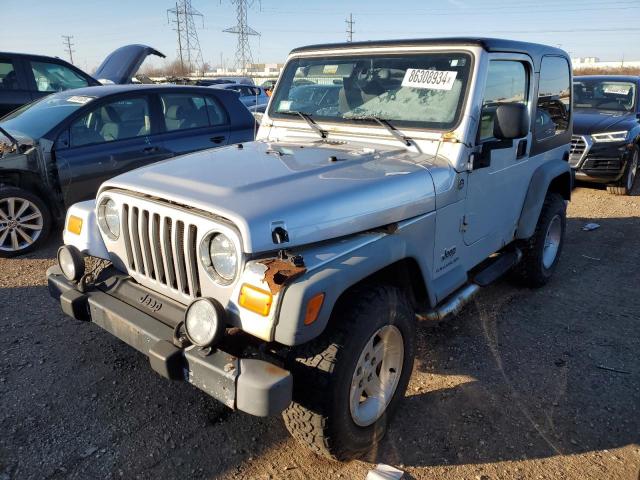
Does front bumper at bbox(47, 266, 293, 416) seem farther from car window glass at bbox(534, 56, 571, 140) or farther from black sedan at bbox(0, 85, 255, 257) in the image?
black sedan at bbox(0, 85, 255, 257)

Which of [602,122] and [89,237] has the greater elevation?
[89,237]

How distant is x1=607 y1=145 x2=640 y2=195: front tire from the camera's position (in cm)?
827

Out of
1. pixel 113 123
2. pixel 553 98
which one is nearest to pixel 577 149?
pixel 553 98

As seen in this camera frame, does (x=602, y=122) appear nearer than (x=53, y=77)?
Yes

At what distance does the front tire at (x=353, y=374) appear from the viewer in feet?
7.35

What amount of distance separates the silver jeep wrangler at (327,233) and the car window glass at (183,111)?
249 cm

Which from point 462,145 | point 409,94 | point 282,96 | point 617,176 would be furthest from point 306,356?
point 617,176

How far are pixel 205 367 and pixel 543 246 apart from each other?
339 centimetres

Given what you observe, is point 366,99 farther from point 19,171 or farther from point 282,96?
point 19,171

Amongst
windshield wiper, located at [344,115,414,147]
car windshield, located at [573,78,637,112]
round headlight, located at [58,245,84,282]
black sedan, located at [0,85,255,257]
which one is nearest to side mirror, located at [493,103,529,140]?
windshield wiper, located at [344,115,414,147]

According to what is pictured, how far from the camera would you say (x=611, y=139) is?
8008 mm

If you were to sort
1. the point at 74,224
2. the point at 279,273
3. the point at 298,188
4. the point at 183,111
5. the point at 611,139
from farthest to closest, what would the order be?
the point at 611,139, the point at 183,111, the point at 74,224, the point at 298,188, the point at 279,273

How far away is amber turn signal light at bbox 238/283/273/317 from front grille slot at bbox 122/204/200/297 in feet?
1.09

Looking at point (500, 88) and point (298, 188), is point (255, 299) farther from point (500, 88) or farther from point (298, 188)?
point (500, 88)
